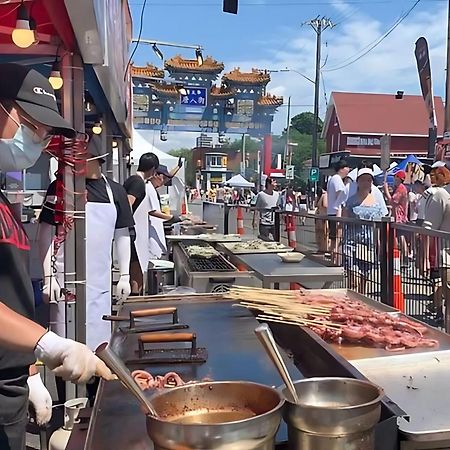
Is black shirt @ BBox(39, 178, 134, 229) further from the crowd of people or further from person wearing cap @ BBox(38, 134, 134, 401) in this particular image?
the crowd of people

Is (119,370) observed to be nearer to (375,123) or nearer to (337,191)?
(337,191)

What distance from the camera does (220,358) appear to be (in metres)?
2.32

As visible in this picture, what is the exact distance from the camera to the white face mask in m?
2.30

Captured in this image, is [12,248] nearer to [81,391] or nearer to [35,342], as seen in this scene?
[35,342]

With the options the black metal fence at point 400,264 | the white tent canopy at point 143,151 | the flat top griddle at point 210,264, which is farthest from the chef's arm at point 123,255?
the white tent canopy at point 143,151

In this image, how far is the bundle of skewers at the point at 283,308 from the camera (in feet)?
8.94

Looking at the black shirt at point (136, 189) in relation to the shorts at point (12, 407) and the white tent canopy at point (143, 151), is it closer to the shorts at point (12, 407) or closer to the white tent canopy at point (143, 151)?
the shorts at point (12, 407)

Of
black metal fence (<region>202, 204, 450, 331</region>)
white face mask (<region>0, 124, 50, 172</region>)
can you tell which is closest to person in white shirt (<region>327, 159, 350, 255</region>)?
black metal fence (<region>202, 204, 450, 331</region>)

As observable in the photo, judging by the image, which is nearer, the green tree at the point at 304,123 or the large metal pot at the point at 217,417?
the large metal pot at the point at 217,417

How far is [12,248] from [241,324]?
1.19m

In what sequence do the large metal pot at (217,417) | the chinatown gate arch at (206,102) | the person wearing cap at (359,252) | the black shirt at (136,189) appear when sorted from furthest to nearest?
1. the chinatown gate arch at (206,102)
2. the black shirt at (136,189)
3. the person wearing cap at (359,252)
4. the large metal pot at (217,417)

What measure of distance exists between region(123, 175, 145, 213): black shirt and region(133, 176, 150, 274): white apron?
0.23 m

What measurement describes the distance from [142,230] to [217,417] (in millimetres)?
5934

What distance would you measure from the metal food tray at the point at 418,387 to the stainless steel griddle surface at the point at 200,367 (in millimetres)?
341
